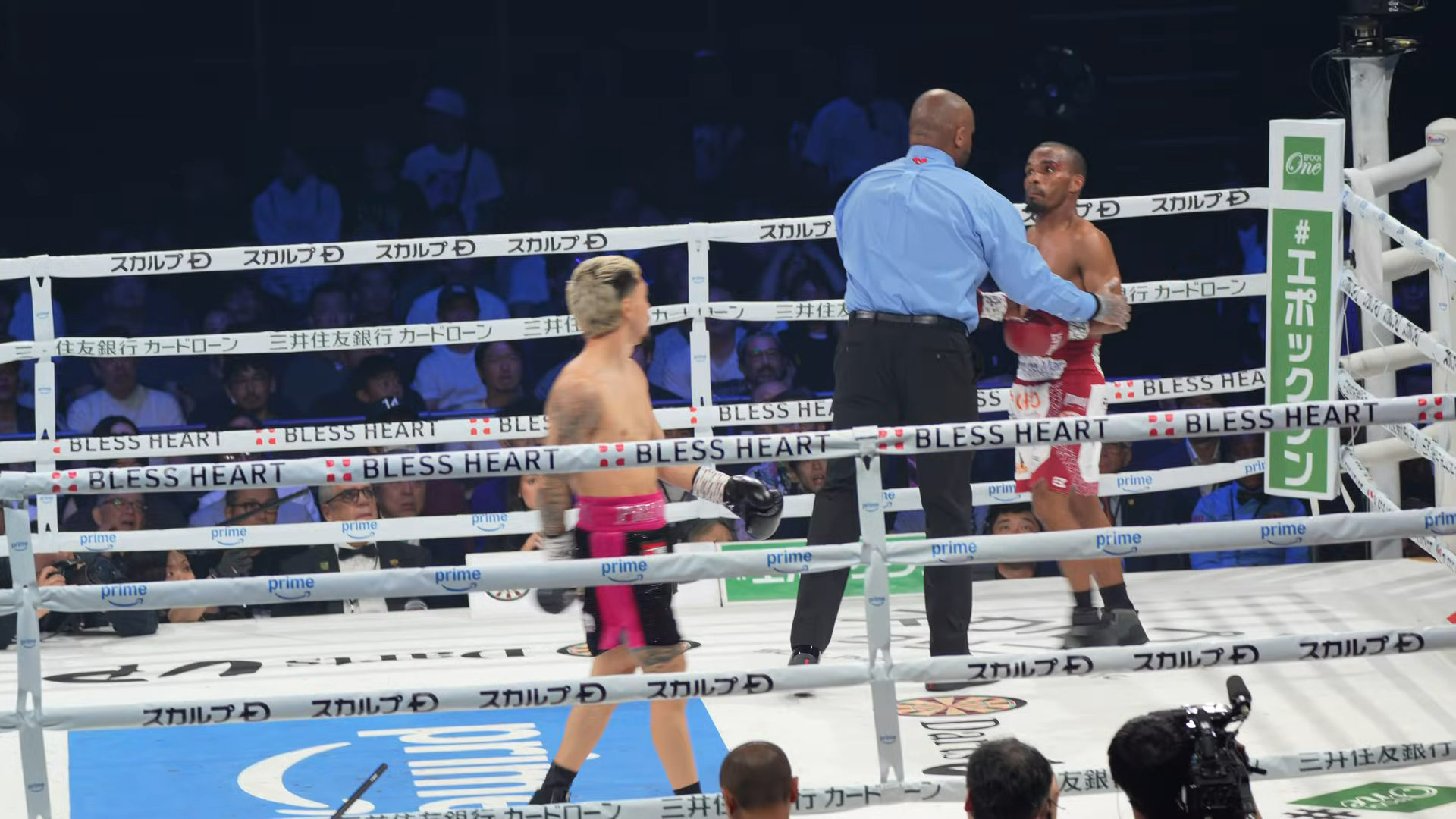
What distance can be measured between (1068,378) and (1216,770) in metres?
3.31

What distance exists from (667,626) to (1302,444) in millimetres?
2929

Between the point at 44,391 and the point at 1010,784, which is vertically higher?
the point at 44,391

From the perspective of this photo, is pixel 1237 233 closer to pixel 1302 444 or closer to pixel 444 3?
pixel 1302 444

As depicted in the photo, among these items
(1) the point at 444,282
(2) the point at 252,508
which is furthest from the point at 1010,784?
(1) the point at 444,282

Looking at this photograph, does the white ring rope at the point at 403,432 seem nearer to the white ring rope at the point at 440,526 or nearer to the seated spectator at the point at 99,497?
the white ring rope at the point at 440,526

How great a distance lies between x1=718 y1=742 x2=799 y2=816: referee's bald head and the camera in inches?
112

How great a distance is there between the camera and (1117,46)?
8828 millimetres

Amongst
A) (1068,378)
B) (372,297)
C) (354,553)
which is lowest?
(354,553)

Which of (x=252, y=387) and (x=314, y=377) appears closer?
(x=252, y=387)

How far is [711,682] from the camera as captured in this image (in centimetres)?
362

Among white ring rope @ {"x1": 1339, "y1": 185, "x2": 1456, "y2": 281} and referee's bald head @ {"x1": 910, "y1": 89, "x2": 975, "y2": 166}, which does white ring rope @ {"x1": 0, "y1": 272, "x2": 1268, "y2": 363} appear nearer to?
white ring rope @ {"x1": 1339, "y1": 185, "x2": 1456, "y2": 281}

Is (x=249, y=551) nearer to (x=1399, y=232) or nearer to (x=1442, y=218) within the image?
(x=1399, y=232)

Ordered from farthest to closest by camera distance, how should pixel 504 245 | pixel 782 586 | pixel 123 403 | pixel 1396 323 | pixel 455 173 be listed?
pixel 455 173 → pixel 123 403 → pixel 782 586 → pixel 504 245 → pixel 1396 323

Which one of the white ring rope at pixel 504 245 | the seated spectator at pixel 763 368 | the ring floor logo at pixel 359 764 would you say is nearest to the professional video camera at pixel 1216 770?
the ring floor logo at pixel 359 764
